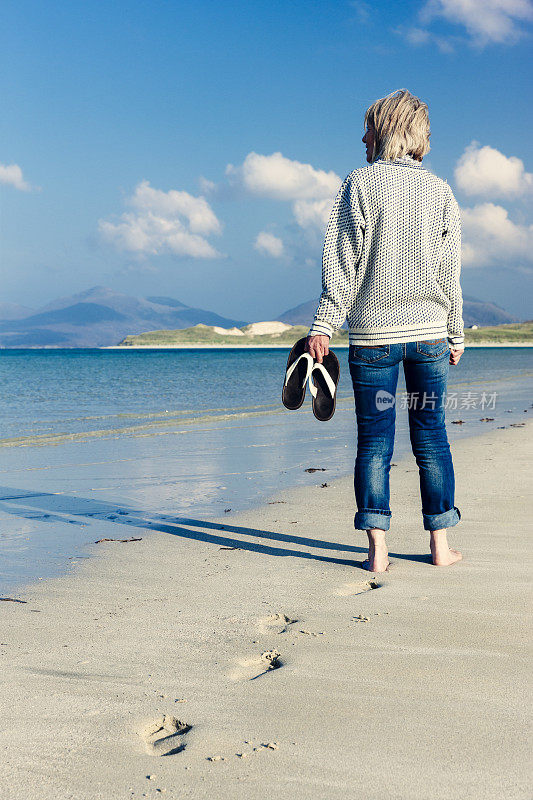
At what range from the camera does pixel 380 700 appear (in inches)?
83.4

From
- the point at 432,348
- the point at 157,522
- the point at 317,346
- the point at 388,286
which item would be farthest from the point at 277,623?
the point at 157,522

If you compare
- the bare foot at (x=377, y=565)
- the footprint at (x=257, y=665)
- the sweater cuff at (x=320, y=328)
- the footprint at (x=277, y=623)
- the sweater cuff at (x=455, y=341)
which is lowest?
the footprint at (x=277, y=623)

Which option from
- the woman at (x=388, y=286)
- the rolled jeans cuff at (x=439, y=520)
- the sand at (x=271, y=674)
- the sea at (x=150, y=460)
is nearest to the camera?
the sand at (x=271, y=674)

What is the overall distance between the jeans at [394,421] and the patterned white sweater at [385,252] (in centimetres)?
8

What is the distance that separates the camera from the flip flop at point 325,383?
3.45 meters

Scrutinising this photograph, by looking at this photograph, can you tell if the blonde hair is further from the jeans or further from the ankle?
the ankle

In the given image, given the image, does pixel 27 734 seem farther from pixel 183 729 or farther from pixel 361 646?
pixel 361 646

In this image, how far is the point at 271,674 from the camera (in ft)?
7.60

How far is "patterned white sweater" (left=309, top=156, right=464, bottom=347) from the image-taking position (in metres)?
3.30

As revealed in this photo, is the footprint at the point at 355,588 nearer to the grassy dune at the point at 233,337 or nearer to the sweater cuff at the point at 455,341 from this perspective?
the sweater cuff at the point at 455,341

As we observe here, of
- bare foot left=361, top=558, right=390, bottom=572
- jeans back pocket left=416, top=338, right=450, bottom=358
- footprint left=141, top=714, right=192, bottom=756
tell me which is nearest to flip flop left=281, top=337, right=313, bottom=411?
jeans back pocket left=416, top=338, right=450, bottom=358

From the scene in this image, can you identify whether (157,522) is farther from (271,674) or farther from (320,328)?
(271,674)

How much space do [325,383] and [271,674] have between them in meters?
1.52

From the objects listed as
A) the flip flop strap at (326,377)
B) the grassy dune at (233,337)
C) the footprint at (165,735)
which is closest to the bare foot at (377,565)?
the flip flop strap at (326,377)
